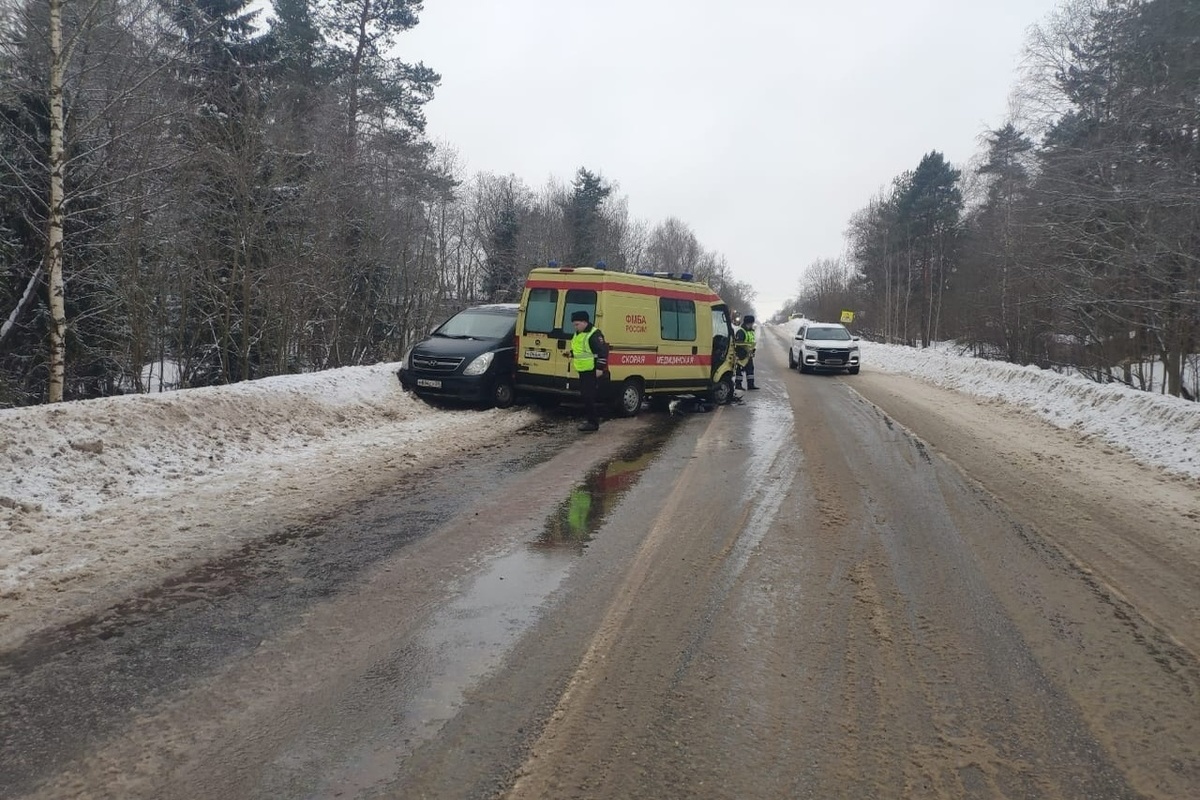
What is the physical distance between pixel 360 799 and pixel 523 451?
6.66m

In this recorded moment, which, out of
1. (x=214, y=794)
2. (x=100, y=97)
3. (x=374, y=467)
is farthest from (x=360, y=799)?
(x=100, y=97)

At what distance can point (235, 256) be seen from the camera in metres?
14.7

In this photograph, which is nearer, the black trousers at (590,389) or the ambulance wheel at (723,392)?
the black trousers at (590,389)

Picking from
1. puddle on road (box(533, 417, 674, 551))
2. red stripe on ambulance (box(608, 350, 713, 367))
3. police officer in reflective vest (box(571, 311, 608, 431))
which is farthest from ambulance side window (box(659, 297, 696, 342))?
puddle on road (box(533, 417, 674, 551))

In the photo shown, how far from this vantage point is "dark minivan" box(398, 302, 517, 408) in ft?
39.3

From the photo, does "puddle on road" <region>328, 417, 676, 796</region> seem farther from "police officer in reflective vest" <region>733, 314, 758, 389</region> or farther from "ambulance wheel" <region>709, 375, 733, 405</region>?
"police officer in reflective vest" <region>733, 314, 758, 389</region>

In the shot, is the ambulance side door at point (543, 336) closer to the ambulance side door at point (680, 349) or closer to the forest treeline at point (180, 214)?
the ambulance side door at point (680, 349)

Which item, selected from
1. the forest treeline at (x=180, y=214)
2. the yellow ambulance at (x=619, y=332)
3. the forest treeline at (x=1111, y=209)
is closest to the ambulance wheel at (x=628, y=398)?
the yellow ambulance at (x=619, y=332)

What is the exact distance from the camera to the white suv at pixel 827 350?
24406 mm

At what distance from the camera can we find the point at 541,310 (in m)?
11.9

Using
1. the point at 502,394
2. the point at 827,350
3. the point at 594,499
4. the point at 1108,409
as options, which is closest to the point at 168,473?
the point at 594,499

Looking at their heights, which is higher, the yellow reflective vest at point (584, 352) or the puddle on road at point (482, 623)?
the yellow reflective vest at point (584, 352)

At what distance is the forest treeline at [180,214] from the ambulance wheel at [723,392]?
9713mm

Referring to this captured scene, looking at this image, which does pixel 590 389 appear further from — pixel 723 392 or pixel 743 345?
pixel 743 345
